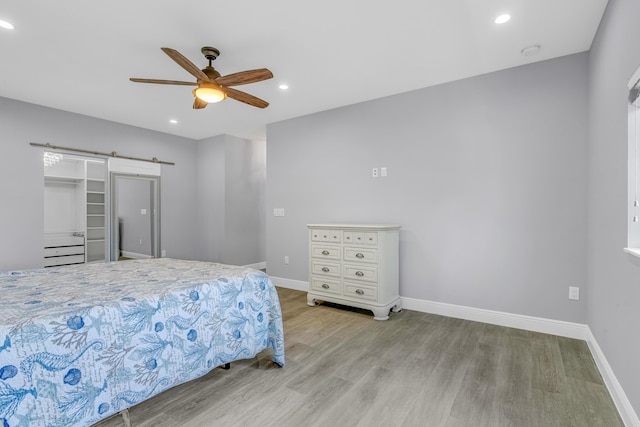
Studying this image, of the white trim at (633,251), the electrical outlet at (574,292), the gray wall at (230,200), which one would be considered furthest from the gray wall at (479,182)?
the gray wall at (230,200)

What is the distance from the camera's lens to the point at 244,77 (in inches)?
97.0

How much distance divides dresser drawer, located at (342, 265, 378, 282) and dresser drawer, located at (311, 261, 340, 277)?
0.36ft

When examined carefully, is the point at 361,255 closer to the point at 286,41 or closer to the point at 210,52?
the point at 286,41

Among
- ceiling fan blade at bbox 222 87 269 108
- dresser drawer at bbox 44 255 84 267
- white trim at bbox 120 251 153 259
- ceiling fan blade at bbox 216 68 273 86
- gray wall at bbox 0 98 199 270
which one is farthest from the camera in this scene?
white trim at bbox 120 251 153 259

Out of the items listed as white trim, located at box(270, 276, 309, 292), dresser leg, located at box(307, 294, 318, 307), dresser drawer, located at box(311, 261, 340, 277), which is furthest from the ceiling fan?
white trim, located at box(270, 276, 309, 292)

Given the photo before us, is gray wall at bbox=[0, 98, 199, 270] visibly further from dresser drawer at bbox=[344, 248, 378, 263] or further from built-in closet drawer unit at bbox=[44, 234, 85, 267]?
dresser drawer at bbox=[344, 248, 378, 263]

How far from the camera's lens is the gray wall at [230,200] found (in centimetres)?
552

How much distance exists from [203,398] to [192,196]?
4587 mm

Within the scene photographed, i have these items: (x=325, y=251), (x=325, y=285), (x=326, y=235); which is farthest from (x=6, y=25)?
(x=325, y=285)

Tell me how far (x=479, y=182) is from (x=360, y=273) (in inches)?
62.2

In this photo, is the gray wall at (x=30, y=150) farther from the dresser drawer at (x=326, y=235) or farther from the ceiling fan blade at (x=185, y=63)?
the dresser drawer at (x=326, y=235)

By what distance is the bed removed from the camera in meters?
1.26

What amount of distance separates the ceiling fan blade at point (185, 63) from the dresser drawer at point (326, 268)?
7.57 feet

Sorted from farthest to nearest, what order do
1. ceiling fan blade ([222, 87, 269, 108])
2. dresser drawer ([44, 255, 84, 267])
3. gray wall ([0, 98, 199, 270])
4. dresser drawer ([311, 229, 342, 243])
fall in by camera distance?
dresser drawer ([44, 255, 84, 267]) < gray wall ([0, 98, 199, 270]) < dresser drawer ([311, 229, 342, 243]) < ceiling fan blade ([222, 87, 269, 108])
